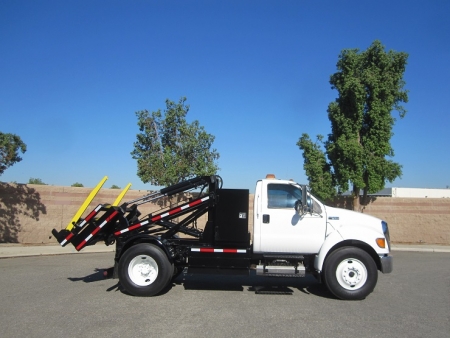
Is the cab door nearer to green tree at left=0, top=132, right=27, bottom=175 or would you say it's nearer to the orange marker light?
the orange marker light

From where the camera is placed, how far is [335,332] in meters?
6.53

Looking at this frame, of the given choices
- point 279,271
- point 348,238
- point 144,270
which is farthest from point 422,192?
point 144,270

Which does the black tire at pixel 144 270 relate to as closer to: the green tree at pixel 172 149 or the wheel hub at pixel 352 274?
the wheel hub at pixel 352 274

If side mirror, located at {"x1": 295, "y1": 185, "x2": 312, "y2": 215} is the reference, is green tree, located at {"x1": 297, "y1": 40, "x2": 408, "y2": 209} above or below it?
above

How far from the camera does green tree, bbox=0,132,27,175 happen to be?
49.5 feet

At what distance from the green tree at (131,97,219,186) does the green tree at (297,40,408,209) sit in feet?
18.8

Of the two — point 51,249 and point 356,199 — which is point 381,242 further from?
point 51,249

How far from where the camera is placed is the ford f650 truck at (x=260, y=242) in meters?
8.78

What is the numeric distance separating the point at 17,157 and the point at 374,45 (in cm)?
1511

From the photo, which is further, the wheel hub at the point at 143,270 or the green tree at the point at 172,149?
the green tree at the point at 172,149

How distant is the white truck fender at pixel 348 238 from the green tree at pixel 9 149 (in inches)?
446

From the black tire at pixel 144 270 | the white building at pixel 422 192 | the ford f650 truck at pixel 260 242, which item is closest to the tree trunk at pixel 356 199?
the ford f650 truck at pixel 260 242

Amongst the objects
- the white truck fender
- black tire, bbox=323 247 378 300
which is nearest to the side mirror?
the white truck fender

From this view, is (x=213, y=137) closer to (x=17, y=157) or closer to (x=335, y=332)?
(x=17, y=157)
